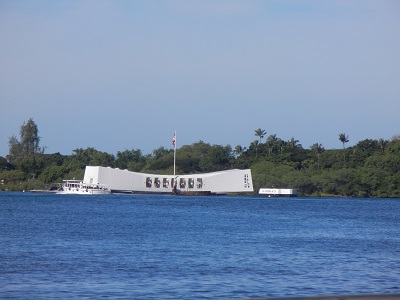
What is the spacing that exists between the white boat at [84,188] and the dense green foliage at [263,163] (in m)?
11.1

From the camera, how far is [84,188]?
410 feet

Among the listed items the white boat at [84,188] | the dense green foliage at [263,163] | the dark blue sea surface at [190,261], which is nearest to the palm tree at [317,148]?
the dense green foliage at [263,163]

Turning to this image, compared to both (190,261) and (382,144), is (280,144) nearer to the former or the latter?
(382,144)

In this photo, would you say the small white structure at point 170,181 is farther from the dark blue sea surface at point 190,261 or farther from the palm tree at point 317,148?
the dark blue sea surface at point 190,261

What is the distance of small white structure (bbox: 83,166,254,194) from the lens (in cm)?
12557

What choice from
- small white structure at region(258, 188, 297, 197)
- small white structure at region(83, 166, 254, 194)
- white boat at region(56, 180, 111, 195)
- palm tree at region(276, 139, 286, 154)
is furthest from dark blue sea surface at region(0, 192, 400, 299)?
palm tree at region(276, 139, 286, 154)

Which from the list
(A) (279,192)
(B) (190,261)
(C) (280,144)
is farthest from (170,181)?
(B) (190,261)

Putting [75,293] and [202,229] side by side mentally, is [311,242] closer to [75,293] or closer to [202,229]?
[202,229]

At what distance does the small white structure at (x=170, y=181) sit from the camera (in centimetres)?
12557

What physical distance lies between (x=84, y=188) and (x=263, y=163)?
32130 mm

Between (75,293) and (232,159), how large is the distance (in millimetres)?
138797

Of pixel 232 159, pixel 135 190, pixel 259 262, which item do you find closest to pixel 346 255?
pixel 259 262

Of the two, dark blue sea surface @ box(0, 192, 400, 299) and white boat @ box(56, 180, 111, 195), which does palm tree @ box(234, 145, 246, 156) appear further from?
dark blue sea surface @ box(0, 192, 400, 299)

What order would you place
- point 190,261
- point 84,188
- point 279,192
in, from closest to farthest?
point 190,261, point 84,188, point 279,192
